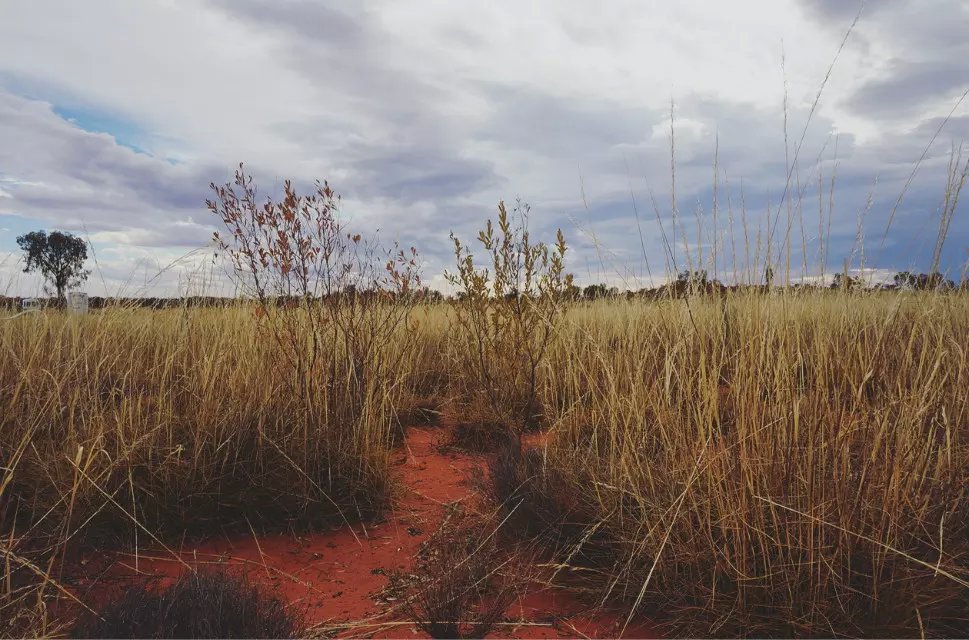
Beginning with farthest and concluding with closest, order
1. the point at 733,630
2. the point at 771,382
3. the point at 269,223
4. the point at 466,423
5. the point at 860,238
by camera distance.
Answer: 1. the point at 466,423
2. the point at 269,223
3. the point at 860,238
4. the point at 771,382
5. the point at 733,630

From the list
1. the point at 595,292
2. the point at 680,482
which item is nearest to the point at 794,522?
the point at 680,482

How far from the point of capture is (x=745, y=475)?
2.17 m

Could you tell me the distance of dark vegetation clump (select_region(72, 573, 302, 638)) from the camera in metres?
1.91

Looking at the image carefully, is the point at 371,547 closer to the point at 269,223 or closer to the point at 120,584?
the point at 120,584

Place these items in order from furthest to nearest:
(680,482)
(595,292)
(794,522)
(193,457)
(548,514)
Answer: (595,292)
(193,457)
(548,514)
(680,482)
(794,522)

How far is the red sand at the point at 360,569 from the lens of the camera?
7.75ft

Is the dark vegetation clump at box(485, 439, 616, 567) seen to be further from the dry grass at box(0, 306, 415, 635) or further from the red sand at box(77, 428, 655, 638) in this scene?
the dry grass at box(0, 306, 415, 635)

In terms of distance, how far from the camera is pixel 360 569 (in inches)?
116

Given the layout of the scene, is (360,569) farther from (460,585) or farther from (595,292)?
(595,292)

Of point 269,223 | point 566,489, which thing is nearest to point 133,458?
point 269,223

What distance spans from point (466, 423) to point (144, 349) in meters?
2.82

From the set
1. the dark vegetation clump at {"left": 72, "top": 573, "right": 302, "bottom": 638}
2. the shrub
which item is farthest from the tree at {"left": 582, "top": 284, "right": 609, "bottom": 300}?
the dark vegetation clump at {"left": 72, "top": 573, "right": 302, "bottom": 638}

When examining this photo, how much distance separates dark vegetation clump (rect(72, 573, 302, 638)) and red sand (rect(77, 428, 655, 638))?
39 centimetres

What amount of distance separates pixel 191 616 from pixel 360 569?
1105 mm
